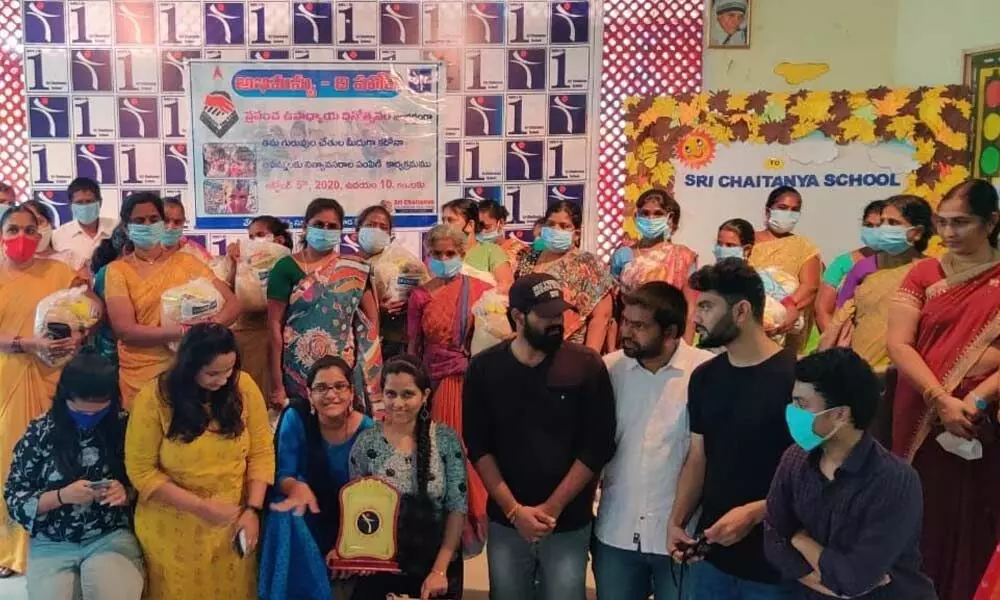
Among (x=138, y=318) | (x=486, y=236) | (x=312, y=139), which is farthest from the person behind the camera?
(x=312, y=139)

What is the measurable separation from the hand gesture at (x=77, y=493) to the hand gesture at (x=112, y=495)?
2cm

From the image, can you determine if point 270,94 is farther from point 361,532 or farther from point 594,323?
point 361,532

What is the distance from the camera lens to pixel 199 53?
579cm

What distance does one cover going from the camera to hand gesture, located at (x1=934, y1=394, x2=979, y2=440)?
2.49m

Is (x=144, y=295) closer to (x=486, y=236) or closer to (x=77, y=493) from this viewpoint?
(x=77, y=493)

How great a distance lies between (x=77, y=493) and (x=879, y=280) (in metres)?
3.07

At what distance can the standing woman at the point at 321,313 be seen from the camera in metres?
3.51

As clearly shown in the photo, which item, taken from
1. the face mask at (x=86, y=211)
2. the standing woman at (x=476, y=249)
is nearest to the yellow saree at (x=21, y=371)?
the face mask at (x=86, y=211)

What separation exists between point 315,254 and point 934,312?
8.16 ft

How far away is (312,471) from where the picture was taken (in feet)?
8.91

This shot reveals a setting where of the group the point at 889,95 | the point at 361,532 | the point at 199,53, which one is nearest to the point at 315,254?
the point at 361,532

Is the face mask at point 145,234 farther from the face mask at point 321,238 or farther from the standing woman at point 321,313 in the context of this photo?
the face mask at point 321,238

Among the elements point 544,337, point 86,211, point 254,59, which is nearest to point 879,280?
point 544,337

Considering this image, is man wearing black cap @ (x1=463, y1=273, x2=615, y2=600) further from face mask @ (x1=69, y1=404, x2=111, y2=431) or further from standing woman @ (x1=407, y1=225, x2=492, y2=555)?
face mask @ (x1=69, y1=404, x2=111, y2=431)
